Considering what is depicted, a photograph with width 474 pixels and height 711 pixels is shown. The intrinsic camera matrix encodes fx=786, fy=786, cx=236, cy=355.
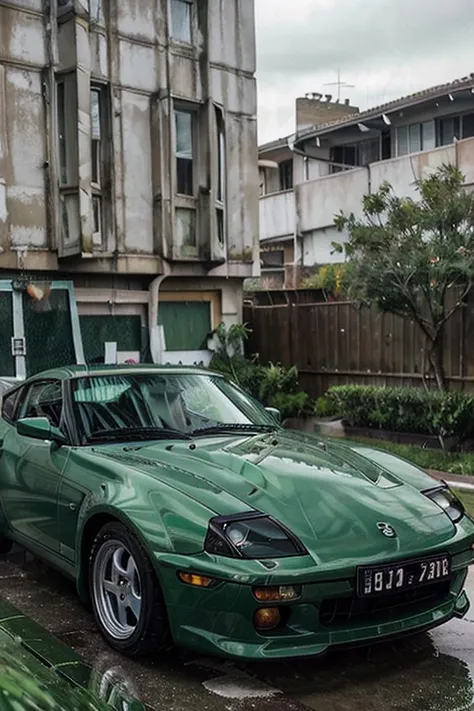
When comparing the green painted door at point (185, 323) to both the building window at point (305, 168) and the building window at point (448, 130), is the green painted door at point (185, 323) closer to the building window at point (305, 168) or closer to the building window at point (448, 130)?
the building window at point (448, 130)

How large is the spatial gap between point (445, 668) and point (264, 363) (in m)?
10.1

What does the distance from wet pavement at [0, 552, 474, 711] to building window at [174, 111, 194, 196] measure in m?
9.93

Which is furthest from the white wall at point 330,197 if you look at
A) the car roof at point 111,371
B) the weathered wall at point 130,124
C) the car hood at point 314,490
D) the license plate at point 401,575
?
the license plate at point 401,575

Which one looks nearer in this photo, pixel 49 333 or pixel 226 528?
pixel 226 528

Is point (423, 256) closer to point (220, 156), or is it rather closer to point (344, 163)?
point (220, 156)

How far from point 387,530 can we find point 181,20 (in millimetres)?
11727

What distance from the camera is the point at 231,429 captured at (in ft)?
16.5

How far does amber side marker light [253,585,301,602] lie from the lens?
3412 mm

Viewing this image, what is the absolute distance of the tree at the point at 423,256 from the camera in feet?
31.4

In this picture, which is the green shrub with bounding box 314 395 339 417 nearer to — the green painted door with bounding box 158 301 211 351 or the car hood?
the green painted door with bounding box 158 301 211 351

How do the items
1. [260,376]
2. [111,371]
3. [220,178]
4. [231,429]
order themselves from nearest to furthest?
[231,429] → [111,371] → [260,376] → [220,178]

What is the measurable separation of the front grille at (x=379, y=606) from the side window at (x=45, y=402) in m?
2.22

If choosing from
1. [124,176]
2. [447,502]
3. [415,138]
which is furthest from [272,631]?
[415,138]

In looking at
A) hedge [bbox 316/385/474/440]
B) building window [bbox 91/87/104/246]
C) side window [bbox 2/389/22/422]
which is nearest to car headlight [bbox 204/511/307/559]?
side window [bbox 2/389/22/422]
